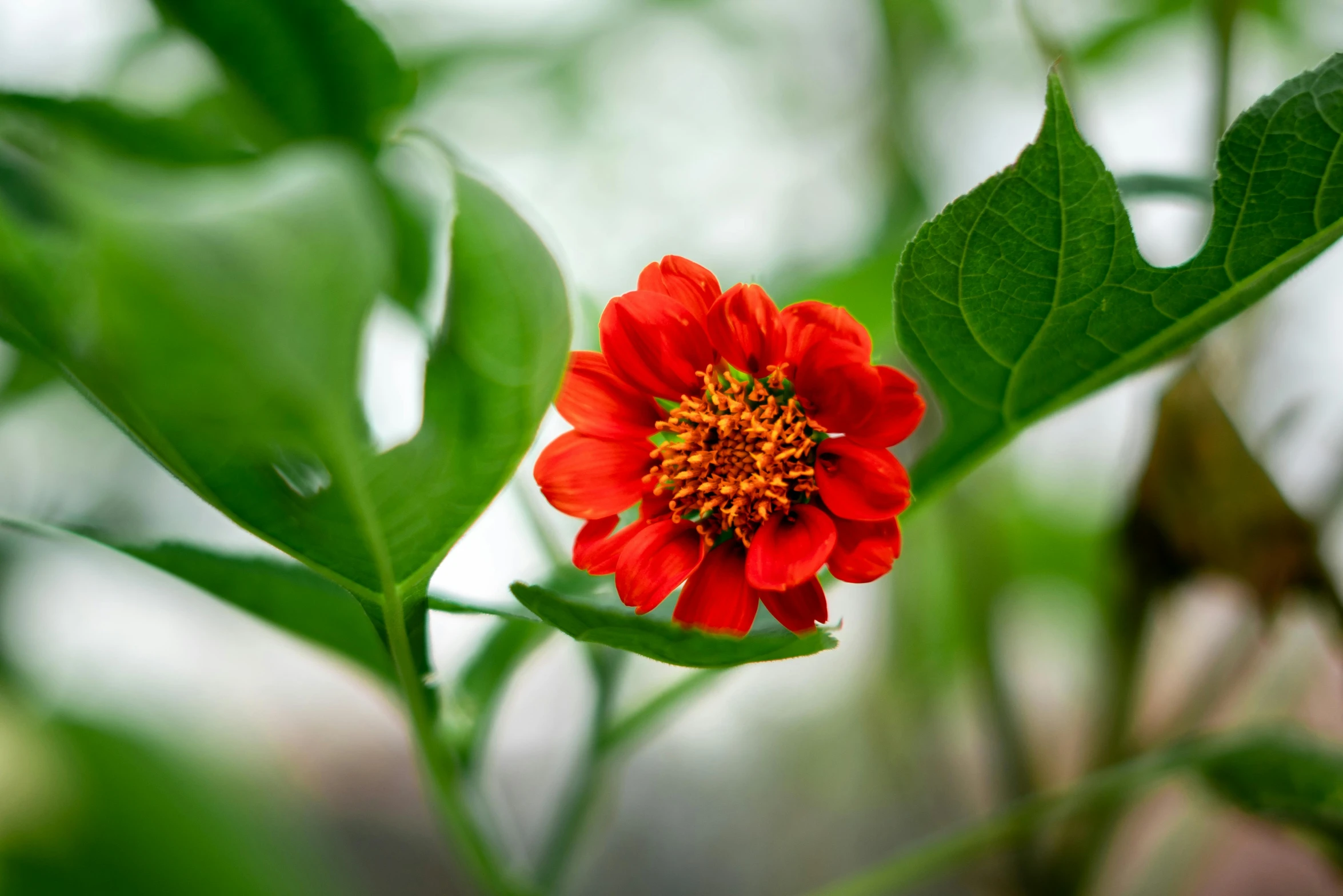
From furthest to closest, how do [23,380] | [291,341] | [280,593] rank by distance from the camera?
[23,380] < [280,593] < [291,341]

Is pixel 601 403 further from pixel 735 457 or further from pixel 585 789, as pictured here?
pixel 585 789

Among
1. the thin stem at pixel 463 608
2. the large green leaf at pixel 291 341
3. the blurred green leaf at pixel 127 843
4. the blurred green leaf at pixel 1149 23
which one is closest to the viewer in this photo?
the large green leaf at pixel 291 341

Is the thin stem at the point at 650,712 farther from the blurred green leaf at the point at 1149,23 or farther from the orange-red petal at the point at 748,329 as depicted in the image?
the blurred green leaf at the point at 1149,23

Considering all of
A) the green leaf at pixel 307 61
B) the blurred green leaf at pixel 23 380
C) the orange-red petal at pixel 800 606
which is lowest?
the orange-red petal at pixel 800 606

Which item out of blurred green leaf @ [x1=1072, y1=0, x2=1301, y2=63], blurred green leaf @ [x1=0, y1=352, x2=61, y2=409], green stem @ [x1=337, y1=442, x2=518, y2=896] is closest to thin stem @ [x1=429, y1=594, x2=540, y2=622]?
green stem @ [x1=337, y1=442, x2=518, y2=896]

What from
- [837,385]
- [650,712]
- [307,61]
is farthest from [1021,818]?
[307,61]

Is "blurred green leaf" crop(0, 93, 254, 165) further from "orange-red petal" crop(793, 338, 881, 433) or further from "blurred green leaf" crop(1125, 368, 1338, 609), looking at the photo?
"blurred green leaf" crop(1125, 368, 1338, 609)

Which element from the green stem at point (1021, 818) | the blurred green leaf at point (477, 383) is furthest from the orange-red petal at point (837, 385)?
the green stem at point (1021, 818)

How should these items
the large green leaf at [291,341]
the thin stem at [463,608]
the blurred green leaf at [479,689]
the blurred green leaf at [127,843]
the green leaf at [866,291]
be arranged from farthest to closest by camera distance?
1. the blurred green leaf at [127,843]
2. the green leaf at [866,291]
3. the blurred green leaf at [479,689]
4. the thin stem at [463,608]
5. the large green leaf at [291,341]
